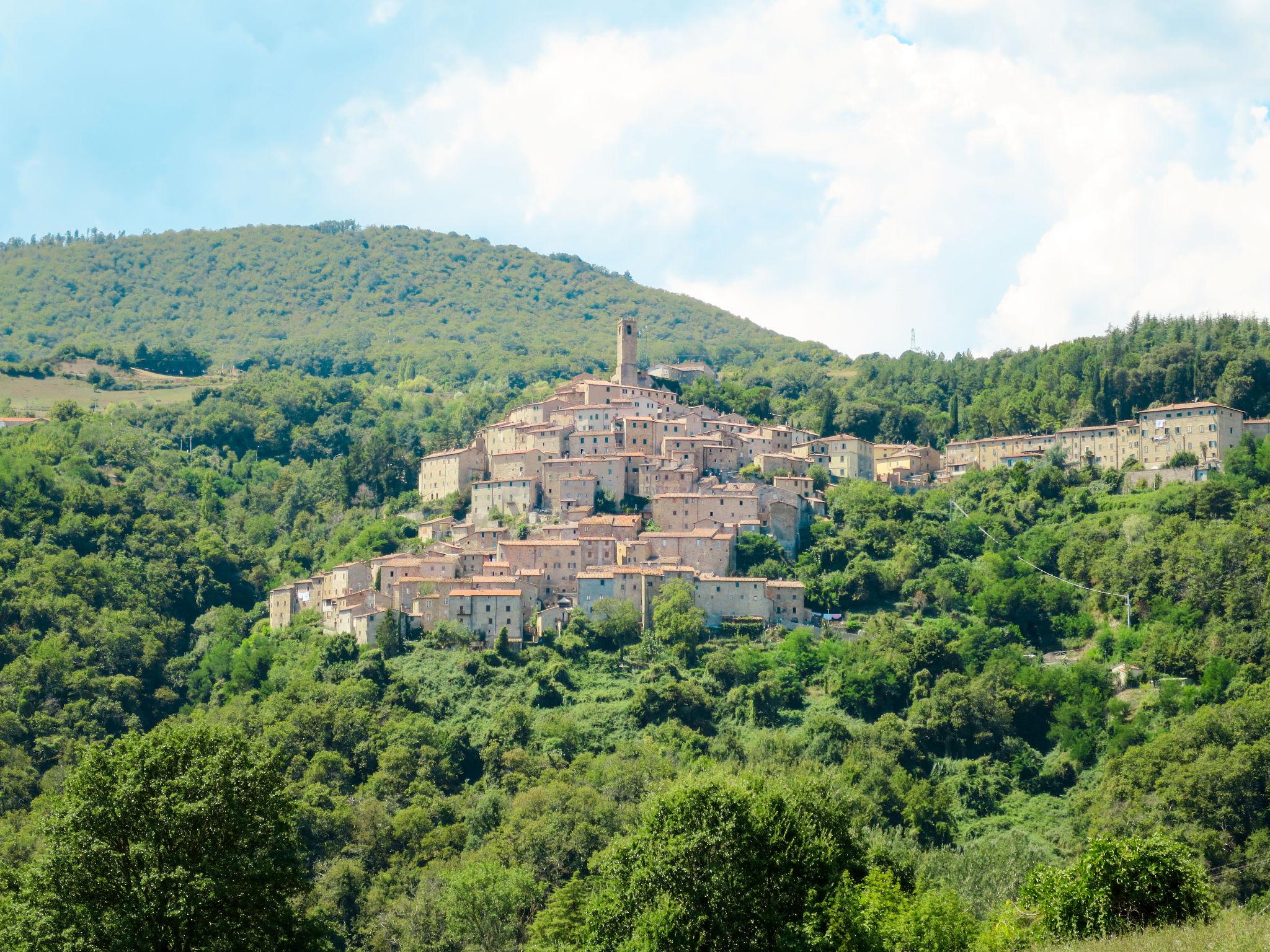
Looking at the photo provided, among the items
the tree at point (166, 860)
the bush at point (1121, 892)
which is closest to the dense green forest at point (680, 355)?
the bush at point (1121, 892)

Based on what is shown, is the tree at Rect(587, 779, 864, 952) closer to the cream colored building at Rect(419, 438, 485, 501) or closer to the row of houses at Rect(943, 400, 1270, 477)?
the row of houses at Rect(943, 400, 1270, 477)

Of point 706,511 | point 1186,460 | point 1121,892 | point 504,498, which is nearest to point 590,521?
point 706,511

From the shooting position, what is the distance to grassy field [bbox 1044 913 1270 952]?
26516 millimetres

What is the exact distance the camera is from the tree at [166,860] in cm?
2922

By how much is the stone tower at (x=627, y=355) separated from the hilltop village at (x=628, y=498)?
0.38ft

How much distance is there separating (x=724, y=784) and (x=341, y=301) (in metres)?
169

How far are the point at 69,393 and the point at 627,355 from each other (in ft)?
168

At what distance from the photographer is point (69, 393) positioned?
123625 millimetres

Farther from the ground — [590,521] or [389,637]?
[590,521]

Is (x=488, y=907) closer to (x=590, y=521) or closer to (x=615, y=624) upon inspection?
(x=615, y=624)

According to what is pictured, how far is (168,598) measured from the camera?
81.2m

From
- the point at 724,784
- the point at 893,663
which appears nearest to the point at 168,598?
the point at 893,663

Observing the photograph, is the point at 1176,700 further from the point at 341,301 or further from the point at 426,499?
the point at 341,301

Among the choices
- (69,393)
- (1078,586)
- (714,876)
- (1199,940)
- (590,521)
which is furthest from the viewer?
(69,393)
